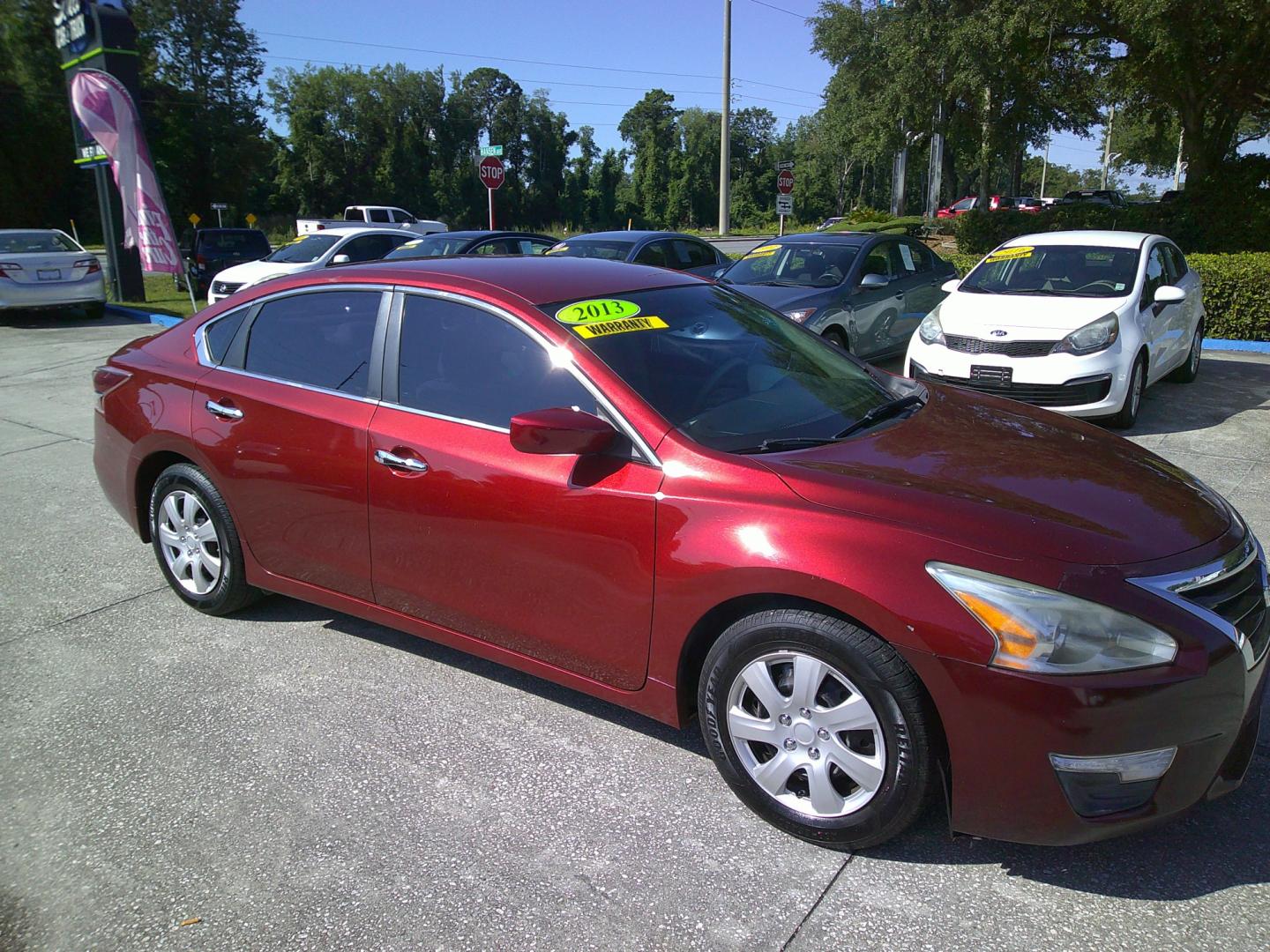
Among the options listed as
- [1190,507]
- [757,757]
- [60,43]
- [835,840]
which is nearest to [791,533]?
[757,757]

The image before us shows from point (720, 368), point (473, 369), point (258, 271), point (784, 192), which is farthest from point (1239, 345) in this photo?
point (258, 271)

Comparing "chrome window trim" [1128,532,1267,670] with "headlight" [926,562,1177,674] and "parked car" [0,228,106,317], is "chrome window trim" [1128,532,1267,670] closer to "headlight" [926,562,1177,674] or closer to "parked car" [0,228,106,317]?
"headlight" [926,562,1177,674]

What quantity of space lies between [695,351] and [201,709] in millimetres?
2301

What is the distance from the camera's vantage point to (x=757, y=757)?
2779 mm

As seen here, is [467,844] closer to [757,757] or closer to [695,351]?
[757,757]

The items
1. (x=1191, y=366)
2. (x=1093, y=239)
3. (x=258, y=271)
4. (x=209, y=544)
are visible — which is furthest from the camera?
(x=258, y=271)

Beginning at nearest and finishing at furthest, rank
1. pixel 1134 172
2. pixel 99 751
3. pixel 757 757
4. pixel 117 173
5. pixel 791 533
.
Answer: pixel 791 533
pixel 757 757
pixel 99 751
pixel 117 173
pixel 1134 172

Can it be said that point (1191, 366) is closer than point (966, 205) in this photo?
Yes

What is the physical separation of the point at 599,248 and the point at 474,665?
918 centimetres

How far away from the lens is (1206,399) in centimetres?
887

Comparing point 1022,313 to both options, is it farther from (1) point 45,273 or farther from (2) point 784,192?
(1) point 45,273

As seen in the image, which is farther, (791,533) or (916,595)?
(791,533)

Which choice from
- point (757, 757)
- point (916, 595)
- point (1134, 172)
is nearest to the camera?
point (916, 595)

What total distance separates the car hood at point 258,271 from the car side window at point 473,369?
39.4 feet
